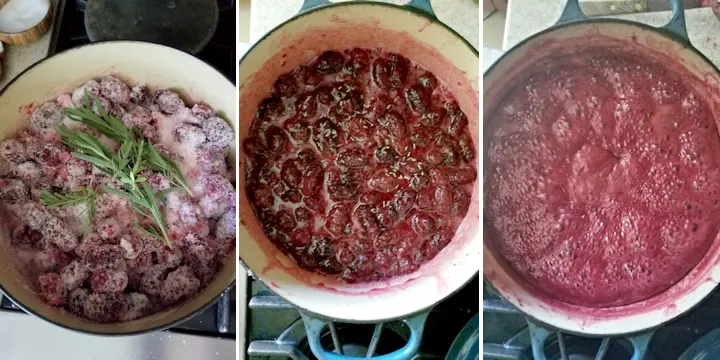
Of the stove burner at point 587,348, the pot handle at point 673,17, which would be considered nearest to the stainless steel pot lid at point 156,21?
the pot handle at point 673,17

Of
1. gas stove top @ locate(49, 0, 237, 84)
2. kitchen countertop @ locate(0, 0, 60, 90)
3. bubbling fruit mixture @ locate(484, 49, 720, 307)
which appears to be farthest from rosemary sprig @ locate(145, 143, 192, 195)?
bubbling fruit mixture @ locate(484, 49, 720, 307)

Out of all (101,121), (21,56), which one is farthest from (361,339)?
(21,56)

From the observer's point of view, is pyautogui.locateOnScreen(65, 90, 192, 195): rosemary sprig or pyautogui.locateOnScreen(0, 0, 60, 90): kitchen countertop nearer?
pyautogui.locateOnScreen(65, 90, 192, 195): rosemary sprig

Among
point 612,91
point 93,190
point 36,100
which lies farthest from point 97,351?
point 612,91

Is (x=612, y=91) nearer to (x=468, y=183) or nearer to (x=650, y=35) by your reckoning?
(x=650, y=35)

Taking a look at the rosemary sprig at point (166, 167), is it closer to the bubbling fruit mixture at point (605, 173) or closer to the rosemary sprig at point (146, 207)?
the rosemary sprig at point (146, 207)

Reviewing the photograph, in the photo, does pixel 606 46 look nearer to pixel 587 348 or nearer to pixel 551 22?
pixel 551 22

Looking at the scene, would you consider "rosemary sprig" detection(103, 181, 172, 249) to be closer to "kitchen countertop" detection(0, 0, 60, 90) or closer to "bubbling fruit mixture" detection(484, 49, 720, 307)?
"kitchen countertop" detection(0, 0, 60, 90)

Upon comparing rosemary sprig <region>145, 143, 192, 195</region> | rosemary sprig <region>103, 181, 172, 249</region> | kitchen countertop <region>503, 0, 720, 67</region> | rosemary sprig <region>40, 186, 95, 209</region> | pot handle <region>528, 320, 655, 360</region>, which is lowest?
rosemary sprig <region>40, 186, 95, 209</region>
